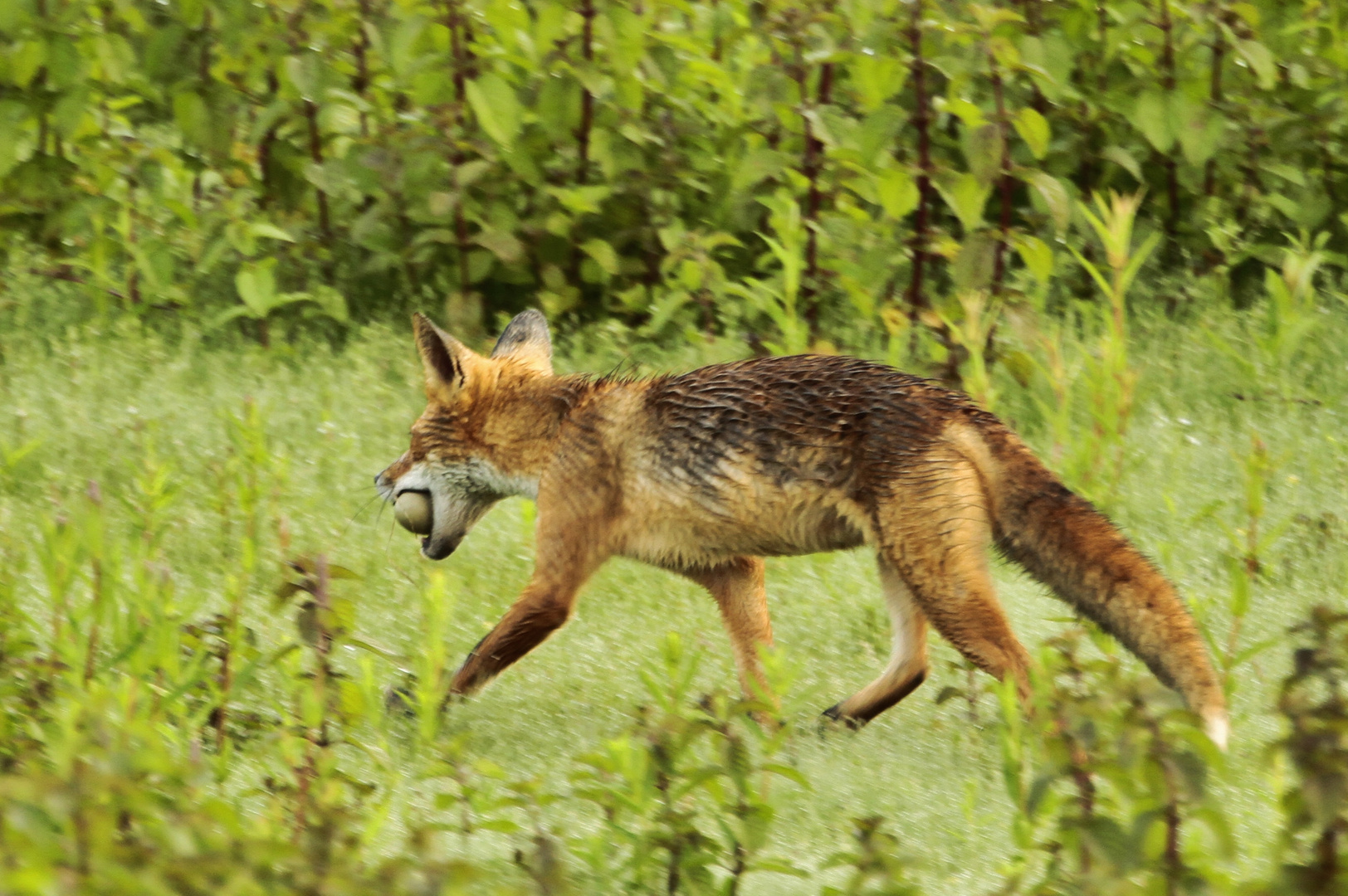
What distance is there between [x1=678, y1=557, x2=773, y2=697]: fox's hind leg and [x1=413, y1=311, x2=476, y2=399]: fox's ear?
965mm

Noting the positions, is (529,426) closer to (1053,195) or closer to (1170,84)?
(1053,195)

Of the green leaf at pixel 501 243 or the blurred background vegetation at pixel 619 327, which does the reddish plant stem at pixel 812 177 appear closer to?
the blurred background vegetation at pixel 619 327

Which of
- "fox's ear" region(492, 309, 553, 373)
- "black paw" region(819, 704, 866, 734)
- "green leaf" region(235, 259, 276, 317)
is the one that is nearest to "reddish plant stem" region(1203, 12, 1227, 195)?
"fox's ear" region(492, 309, 553, 373)

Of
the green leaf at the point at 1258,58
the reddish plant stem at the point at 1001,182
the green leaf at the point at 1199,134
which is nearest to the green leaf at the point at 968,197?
the reddish plant stem at the point at 1001,182

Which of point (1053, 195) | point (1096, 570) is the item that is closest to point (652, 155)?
point (1053, 195)

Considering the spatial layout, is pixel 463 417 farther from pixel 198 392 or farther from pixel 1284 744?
pixel 1284 744

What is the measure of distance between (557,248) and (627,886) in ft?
14.9

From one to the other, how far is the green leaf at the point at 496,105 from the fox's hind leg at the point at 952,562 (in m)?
3.24

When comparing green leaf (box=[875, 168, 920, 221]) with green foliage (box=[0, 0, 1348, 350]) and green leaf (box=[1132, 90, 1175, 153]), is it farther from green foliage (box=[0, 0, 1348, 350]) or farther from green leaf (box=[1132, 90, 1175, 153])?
green leaf (box=[1132, 90, 1175, 153])

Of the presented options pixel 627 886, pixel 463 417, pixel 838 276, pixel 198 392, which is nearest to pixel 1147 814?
pixel 627 886

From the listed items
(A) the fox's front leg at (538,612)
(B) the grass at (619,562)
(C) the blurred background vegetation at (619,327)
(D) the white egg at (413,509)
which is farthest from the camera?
(D) the white egg at (413,509)

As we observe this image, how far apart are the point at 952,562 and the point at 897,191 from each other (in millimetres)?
2726

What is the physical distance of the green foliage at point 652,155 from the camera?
6746 mm

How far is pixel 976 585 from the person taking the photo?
13.3ft
